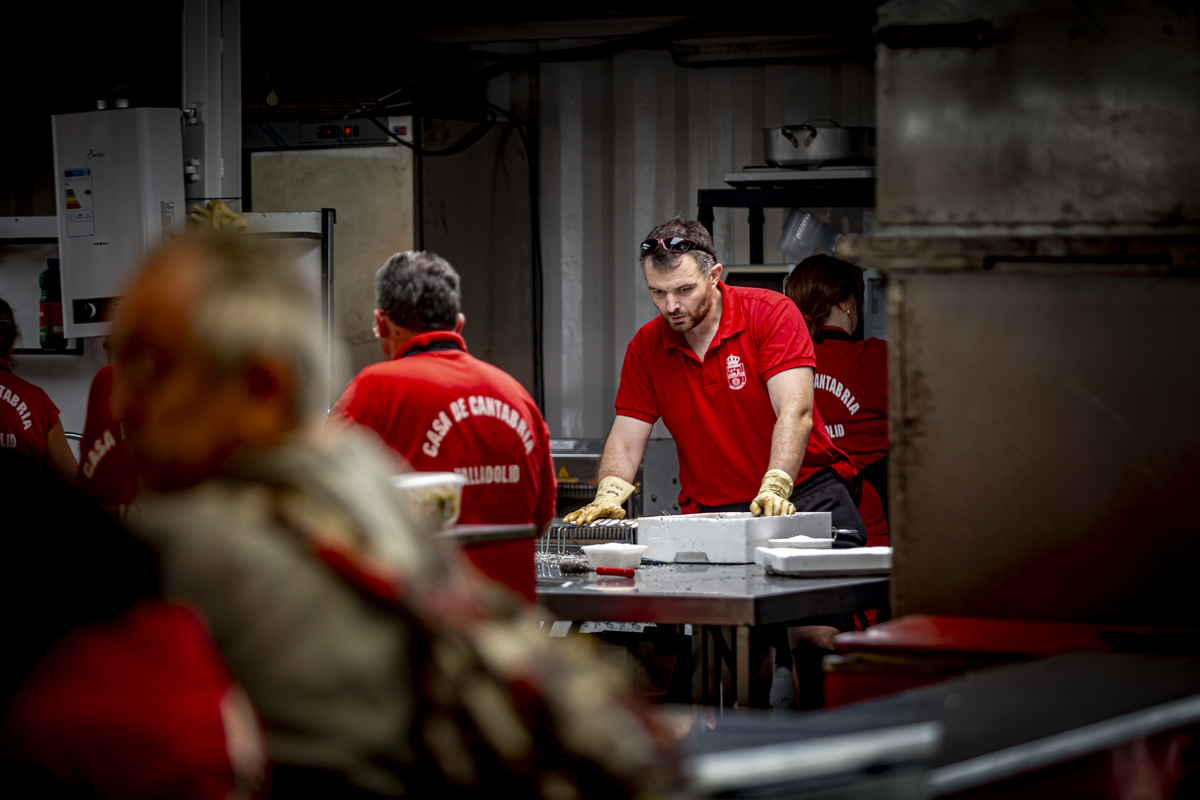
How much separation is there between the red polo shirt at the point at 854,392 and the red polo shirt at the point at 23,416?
3218mm

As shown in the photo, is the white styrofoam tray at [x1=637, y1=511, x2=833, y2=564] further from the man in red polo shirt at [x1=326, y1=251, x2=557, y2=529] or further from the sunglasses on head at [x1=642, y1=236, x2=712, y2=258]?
the sunglasses on head at [x1=642, y1=236, x2=712, y2=258]

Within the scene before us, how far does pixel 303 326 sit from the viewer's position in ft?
3.76

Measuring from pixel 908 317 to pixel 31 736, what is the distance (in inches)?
72.2

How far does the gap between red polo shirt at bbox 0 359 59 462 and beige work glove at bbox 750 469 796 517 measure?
9.22 ft

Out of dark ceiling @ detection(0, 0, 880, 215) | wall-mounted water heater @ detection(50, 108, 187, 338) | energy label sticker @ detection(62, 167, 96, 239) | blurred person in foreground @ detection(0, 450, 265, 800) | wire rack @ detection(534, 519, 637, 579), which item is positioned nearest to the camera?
blurred person in foreground @ detection(0, 450, 265, 800)

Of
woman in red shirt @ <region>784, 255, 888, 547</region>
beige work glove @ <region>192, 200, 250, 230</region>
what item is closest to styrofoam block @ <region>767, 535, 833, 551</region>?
woman in red shirt @ <region>784, 255, 888, 547</region>

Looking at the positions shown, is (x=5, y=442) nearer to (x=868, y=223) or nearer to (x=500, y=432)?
(x=500, y=432)

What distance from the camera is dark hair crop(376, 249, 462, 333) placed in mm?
2904

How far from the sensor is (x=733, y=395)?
3951 mm

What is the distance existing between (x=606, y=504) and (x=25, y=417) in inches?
92.9

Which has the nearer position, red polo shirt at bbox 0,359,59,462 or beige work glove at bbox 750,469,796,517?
beige work glove at bbox 750,469,796,517

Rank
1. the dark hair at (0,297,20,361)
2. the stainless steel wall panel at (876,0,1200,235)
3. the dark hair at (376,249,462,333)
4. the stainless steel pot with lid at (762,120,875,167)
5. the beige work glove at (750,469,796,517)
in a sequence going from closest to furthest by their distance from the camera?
the stainless steel wall panel at (876,0,1200,235)
the dark hair at (376,249,462,333)
the beige work glove at (750,469,796,517)
the dark hair at (0,297,20,361)
the stainless steel pot with lid at (762,120,875,167)

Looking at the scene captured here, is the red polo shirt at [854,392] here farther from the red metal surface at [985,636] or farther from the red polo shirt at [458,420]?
the red metal surface at [985,636]

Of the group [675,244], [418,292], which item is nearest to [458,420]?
[418,292]
